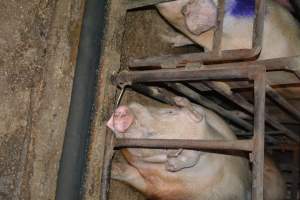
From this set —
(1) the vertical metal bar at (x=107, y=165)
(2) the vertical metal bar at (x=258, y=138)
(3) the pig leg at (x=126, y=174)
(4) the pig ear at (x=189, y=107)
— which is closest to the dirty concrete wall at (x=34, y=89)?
(1) the vertical metal bar at (x=107, y=165)

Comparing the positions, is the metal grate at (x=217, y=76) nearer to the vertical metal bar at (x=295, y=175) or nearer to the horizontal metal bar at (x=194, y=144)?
the horizontal metal bar at (x=194, y=144)

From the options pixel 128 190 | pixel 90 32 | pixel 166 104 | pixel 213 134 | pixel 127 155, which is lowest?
pixel 128 190

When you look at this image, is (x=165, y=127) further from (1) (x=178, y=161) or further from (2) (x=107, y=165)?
(2) (x=107, y=165)

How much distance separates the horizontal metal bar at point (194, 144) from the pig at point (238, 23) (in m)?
0.81

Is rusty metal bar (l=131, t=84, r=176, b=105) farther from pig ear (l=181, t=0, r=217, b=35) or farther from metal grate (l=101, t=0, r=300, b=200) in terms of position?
pig ear (l=181, t=0, r=217, b=35)

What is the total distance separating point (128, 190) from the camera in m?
2.88

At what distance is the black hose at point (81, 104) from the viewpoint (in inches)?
90.1

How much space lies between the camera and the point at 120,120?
7.77ft

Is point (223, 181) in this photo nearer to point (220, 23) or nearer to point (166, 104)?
point (166, 104)

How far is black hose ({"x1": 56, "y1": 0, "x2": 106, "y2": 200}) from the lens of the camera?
2290 mm

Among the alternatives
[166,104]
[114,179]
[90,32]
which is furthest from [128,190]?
[90,32]

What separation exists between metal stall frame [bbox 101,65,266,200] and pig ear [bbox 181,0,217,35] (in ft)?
1.67

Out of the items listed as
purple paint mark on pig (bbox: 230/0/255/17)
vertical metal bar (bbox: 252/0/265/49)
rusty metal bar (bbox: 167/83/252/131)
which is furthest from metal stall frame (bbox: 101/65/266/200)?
purple paint mark on pig (bbox: 230/0/255/17)

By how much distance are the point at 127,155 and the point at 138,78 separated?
1.83 feet
